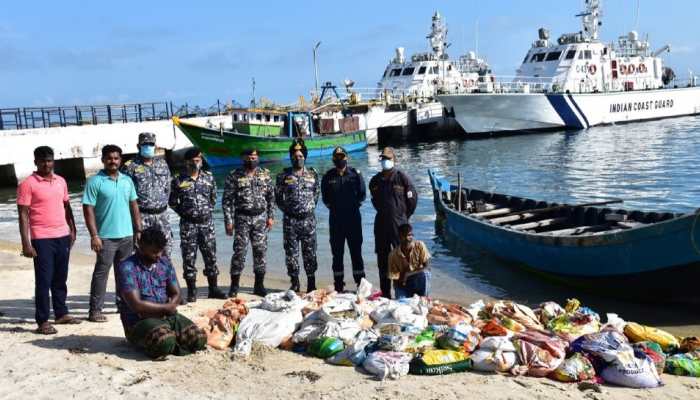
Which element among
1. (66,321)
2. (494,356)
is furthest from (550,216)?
(66,321)

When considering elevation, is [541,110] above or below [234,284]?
above

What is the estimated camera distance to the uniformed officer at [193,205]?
7.34 m

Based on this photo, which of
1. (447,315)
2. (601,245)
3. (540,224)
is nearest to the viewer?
(447,315)

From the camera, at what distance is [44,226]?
609 centimetres

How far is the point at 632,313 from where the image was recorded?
8.79 meters

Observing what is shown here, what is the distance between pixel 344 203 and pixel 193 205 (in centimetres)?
162

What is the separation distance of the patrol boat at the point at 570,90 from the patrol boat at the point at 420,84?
2.46 meters

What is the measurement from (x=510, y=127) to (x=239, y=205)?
3753 cm

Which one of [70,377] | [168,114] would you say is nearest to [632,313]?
[70,377]

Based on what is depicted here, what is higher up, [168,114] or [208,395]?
[168,114]

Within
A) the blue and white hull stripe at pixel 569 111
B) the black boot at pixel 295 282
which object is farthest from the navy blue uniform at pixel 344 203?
the blue and white hull stripe at pixel 569 111

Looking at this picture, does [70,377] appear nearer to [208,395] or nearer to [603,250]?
[208,395]

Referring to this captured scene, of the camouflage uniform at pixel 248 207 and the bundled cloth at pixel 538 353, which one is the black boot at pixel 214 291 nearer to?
the camouflage uniform at pixel 248 207

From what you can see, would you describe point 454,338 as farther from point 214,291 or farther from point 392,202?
point 214,291
